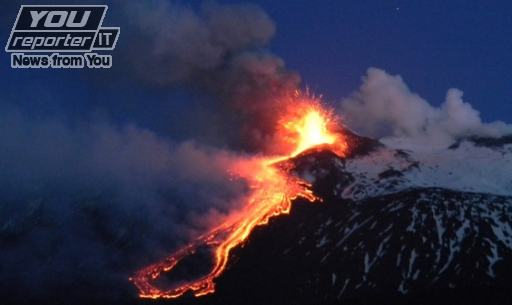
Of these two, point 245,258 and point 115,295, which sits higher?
point 245,258

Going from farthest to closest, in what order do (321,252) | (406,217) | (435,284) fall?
(406,217) < (321,252) < (435,284)

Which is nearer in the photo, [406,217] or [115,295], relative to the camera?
[115,295]

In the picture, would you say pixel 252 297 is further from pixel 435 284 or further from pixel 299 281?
pixel 435 284

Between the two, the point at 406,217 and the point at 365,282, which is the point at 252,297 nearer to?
the point at 365,282

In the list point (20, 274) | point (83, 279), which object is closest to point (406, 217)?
point (83, 279)

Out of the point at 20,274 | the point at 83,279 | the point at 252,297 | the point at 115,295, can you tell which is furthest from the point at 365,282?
the point at 20,274

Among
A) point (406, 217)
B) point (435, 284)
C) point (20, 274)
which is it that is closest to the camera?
point (435, 284)

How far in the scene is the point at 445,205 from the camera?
192 m

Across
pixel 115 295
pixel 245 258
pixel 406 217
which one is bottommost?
pixel 115 295

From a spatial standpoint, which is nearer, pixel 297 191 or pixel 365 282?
pixel 365 282

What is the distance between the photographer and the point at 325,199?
7574 inches

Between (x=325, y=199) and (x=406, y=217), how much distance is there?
23.7 metres

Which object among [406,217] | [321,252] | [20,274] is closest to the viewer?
[321,252]

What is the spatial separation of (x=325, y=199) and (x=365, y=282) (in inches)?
1689
